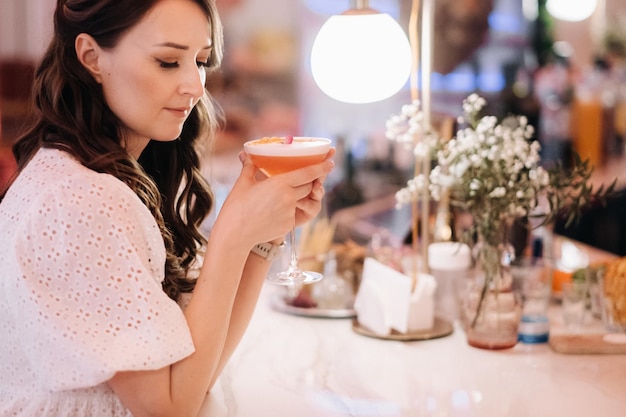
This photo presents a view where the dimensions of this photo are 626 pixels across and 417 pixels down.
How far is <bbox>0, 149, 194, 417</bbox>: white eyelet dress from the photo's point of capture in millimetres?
1234

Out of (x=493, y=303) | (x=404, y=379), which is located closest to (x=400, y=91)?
(x=493, y=303)

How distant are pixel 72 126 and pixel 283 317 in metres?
0.93

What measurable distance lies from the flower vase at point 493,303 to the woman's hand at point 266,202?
1.88ft

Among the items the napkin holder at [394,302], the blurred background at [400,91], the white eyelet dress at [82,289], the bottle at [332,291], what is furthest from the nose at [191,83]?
the blurred background at [400,91]

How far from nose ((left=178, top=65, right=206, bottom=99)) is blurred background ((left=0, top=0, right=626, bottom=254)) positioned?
1.58m

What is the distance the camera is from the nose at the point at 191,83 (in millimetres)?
1421

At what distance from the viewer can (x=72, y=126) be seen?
56.7 inches

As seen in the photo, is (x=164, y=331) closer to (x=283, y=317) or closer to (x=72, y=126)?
(x=72, y=126)

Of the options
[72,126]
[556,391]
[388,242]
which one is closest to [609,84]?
[388,242]

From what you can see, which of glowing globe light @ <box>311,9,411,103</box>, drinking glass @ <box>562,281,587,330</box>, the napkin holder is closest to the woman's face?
glowing globe light @ <box>311,9,411,103</box>

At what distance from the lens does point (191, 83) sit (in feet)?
4.67

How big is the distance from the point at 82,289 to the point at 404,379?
743 mm

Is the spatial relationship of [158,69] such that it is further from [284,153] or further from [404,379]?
[404,379]

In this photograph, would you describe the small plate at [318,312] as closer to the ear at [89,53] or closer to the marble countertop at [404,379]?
the marble countertop at [404,379]
